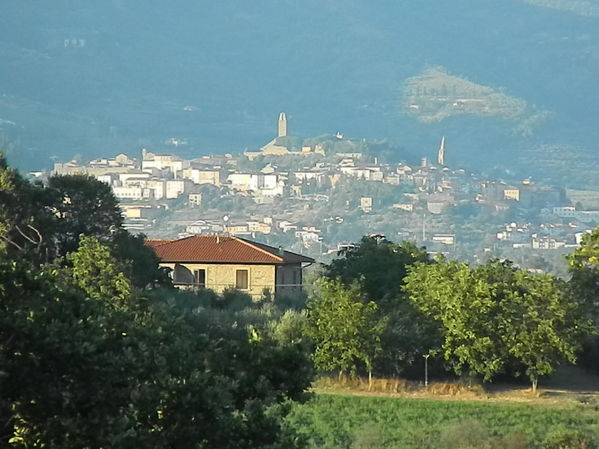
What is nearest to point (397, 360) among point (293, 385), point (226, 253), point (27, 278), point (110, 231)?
point (110, 231)

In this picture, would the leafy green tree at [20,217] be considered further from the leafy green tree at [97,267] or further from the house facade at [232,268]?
the house facade at [232,268]

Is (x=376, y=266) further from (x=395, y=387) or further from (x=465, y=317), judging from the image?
(x=395, y=387)

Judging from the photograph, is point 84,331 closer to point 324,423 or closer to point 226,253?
point 324,423

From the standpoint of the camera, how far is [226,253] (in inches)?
2608

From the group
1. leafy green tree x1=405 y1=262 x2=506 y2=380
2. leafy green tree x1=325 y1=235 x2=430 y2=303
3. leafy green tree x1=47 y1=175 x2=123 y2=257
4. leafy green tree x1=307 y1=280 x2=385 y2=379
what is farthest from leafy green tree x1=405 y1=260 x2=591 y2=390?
leafy green tree x1=47 y1=175 x2=123 y2=257

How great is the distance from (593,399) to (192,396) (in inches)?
1151

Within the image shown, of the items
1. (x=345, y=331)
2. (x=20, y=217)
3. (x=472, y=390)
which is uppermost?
(x=20, y=217)

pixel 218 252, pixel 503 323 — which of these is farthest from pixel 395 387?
pixel 218 252

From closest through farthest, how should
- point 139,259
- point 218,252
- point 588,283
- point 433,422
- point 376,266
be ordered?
point 433,422, point 588,283, point 139,259, point 376,266, point 218,252

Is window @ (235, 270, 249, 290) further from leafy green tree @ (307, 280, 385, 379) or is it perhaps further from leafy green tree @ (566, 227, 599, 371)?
leafy green tree @ (566, 227, 599, 371)

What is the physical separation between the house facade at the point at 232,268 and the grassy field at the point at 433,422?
24759 mm

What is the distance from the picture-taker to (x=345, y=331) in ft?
147

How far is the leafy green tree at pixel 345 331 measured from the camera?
44.3 meters

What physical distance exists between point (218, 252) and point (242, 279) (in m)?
2.17
